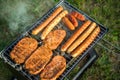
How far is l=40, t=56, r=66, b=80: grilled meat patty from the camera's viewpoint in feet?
12.3

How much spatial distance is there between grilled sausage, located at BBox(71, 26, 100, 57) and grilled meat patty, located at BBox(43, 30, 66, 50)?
28 centimetres

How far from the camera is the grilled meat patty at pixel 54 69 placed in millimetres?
3758

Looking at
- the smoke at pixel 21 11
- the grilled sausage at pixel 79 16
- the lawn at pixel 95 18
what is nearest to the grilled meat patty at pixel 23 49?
the grilled sausage at pixel 79 16

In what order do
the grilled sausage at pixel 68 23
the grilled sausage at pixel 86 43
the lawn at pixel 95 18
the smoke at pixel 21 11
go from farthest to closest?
the smoke at pixel 21 11, the lawn at pixel 95 18, the grilled sausage at pixel 68 23, the grilled sausage at pixel 86 43

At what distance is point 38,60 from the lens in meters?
3.87

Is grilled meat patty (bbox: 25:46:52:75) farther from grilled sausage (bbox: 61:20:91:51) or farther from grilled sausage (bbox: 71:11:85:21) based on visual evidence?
grilled sausage (bbox: 71:11:85:21)

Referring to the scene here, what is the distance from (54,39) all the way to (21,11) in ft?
6.42

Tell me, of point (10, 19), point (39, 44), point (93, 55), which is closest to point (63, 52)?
point (39, 44)

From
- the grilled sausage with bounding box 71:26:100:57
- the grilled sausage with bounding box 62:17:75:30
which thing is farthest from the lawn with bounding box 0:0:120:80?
the grilled sausage with bounding box 62:17:75:30

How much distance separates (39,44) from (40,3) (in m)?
2.09

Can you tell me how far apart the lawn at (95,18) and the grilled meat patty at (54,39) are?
1206 millimetres

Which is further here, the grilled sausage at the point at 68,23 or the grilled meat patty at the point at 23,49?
the grilled sausage at the point at 68,23

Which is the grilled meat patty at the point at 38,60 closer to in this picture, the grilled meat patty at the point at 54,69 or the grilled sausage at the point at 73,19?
the grilled meat patty at the point at 54,69

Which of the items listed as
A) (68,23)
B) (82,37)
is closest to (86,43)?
(82,37)
